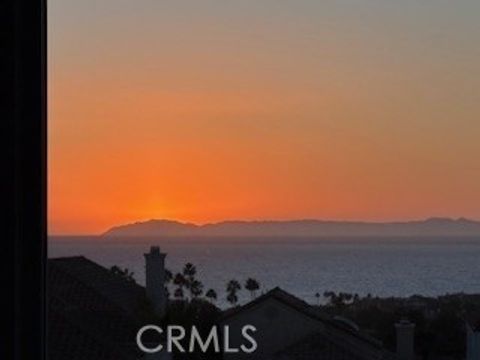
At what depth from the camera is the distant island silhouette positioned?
1434 millimetres

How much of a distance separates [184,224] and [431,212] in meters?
0.65

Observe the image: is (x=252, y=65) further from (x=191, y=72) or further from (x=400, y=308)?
(x=400, y=308)

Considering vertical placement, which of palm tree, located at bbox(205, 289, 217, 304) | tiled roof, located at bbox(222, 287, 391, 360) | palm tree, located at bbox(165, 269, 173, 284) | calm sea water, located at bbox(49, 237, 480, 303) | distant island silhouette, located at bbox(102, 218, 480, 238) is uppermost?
distant island silhouette, located at bbox(102, 218, 480, 238)

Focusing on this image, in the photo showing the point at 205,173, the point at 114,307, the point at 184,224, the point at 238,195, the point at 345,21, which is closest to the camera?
the point at 184,224

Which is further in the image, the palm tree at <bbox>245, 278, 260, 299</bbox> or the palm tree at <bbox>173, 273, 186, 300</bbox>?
the palm tree at <bbox>173, 273, 186, 300</bbox>

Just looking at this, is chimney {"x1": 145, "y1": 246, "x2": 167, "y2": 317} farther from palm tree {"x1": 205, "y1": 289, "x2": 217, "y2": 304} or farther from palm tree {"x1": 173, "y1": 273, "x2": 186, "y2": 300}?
palm tree {"x1": 205, "y1": 289, "x2": 217, "y2": 304}

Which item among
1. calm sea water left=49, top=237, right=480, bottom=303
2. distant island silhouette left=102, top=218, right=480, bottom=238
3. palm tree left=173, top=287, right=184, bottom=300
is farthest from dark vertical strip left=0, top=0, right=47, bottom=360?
palm tree left=173, top=287, right=184, bottom=300

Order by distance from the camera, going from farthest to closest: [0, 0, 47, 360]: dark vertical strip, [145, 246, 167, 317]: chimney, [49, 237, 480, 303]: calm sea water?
[145, 246, 167, 317]: chimney < [49, 237, 480, 303]: calm sea water < [0, 0, 47, 360]: dark vertical strip

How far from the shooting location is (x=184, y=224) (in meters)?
1.54

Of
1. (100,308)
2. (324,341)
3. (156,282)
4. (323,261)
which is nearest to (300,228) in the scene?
(323,261)

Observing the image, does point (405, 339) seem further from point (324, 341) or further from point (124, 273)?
point (124, 273)

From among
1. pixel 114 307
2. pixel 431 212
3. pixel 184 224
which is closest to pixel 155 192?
pixel 184 224

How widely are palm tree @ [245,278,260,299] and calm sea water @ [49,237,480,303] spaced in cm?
2

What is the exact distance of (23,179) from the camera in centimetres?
48
